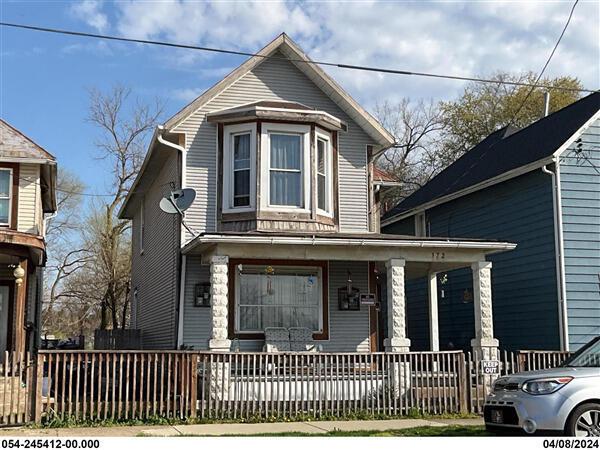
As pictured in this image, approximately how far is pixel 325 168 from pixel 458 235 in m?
6.05

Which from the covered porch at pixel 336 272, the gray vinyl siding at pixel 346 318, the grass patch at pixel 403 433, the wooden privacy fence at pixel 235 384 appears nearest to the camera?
the grass patch at pixel 403 433

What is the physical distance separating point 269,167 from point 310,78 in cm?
287

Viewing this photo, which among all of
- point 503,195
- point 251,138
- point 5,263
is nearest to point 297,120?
point 251,138

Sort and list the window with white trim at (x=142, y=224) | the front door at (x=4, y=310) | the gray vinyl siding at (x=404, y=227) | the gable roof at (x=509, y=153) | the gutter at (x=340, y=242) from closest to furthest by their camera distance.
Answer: the gutter at (x=340, y=242)
the gable roof at (x=509, y=153)
the front door at (x=4, y=310)
the window with white trim at (x=142, y=224)
the gray vinyl siding at (x=404, y=227)

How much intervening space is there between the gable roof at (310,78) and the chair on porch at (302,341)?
202 inches

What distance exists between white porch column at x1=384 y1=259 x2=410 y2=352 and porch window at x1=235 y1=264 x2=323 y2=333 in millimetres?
2452

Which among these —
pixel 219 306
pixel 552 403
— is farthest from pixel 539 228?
pixel 552 403

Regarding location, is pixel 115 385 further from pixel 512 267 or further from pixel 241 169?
pixel 512 267

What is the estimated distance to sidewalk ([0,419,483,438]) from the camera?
11.4m

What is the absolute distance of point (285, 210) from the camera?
16.9 meters

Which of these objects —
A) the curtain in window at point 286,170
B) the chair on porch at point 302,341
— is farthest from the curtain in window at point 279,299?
the curtain in window at point 286,170

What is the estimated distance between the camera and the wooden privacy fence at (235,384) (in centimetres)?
1220

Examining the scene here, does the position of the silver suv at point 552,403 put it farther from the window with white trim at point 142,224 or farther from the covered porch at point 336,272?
the window with white trim at point 142,224

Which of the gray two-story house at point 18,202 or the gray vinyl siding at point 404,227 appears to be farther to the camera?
the gray vinyl siding at point 404,227
